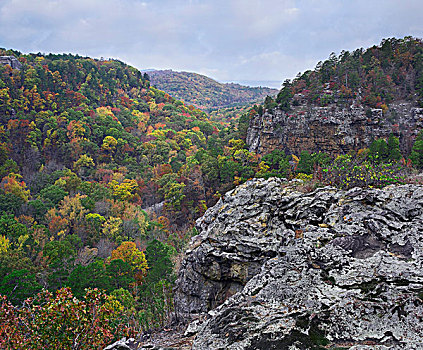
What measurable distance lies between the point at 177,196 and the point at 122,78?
46.8 metres

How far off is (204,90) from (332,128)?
117 metres

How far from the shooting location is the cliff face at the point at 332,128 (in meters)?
27.8

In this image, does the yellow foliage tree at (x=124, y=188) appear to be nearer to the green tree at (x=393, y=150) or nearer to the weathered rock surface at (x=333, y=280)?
the weathered rock surface at (x=333, y=280)

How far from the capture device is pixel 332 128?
30172mm

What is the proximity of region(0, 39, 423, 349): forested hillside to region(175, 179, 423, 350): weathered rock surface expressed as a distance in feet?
7.99

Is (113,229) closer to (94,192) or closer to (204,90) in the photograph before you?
(94,192)

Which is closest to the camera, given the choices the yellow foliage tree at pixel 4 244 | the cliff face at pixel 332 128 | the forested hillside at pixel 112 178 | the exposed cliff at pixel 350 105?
the forested hillside at pixel 112 178

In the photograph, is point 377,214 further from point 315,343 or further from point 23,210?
point 23,210

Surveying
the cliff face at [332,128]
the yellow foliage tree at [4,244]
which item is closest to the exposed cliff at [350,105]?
the cliff face at [332,128]

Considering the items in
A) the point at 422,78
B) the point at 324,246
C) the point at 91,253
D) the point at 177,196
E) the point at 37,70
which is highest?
the point at 37,70

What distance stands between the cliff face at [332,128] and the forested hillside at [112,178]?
1.42 metres

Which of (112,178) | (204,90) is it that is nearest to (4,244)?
(112,178)

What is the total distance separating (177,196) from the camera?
30531mm

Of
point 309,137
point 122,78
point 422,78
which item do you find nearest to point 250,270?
point 309,137
